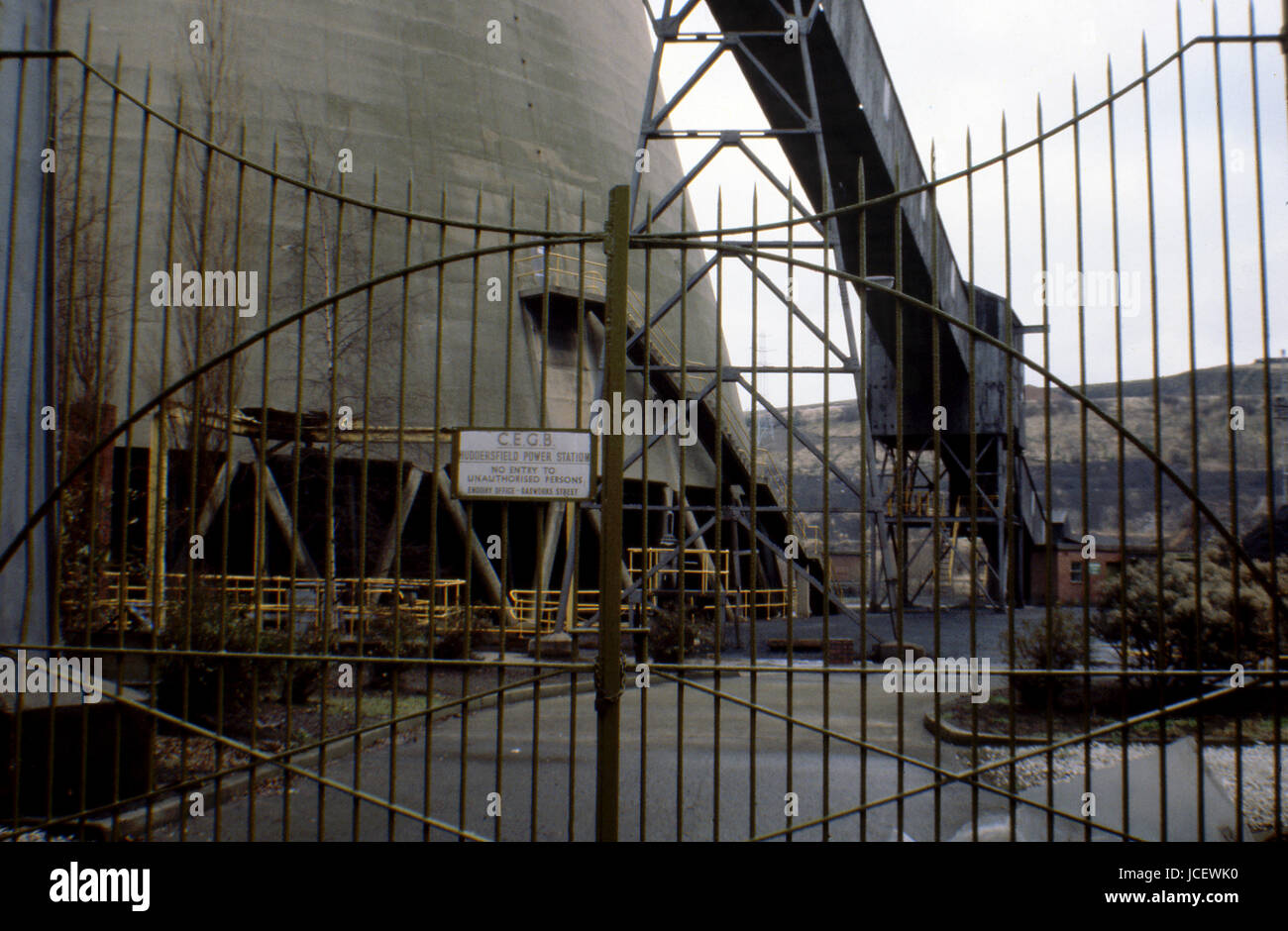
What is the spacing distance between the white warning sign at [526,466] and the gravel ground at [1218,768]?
3557 mm

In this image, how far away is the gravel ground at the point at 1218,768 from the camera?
19.5 ft

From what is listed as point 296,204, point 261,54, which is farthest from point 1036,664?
point 261,54

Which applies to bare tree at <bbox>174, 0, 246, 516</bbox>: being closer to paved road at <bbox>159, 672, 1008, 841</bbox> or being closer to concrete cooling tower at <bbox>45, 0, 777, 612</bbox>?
concrete cooling tower at <bbox>45, 0, 777, 612</bbox>

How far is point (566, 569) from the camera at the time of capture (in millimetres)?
10516

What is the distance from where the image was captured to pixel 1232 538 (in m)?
3.91

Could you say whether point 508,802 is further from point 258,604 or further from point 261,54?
point 261,54

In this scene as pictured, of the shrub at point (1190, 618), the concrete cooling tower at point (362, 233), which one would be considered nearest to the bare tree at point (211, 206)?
the concrete cooling tower at point (362, 233)

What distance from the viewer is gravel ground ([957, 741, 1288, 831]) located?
5953mm

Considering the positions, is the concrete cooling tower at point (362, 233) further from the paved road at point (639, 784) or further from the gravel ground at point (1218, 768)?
the gravel ground at point (1218, 768)

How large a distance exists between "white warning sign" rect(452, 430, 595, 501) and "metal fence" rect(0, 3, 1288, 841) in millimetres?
104

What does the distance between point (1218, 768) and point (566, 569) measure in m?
6.13

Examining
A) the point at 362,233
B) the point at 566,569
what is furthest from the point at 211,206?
the point at 566,569

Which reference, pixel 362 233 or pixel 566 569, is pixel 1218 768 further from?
pixel 362 233
